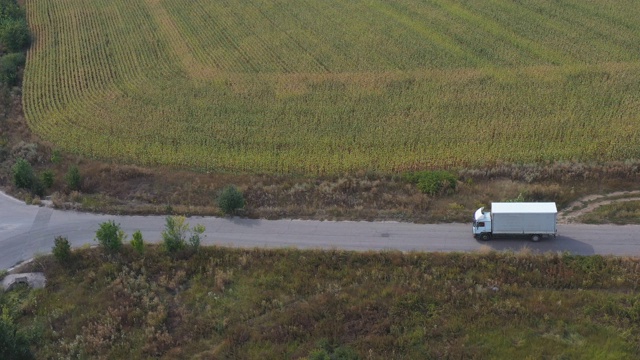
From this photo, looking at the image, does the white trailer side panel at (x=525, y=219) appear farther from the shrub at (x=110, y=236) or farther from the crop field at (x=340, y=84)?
the shrub at (x=110, y=236)

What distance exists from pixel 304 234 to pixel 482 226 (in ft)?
29.2

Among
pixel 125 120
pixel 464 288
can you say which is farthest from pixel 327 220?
pixel 125 120

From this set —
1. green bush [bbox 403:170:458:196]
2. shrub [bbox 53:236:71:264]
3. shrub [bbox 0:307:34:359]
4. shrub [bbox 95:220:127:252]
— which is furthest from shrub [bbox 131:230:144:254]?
green bush [bbox 403:170:458:196]

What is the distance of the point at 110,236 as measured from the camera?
31.9m

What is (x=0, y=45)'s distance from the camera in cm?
5894

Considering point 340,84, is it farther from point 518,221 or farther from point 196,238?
point 518,221

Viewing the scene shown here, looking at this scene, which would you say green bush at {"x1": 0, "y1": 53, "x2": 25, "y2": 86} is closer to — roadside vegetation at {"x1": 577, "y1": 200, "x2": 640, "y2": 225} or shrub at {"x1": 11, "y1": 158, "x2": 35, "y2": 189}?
shrub at {"x1": 11, "y1": 158, "x2": 35, "y2": 189}

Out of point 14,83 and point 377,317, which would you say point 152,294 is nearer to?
point 377,317

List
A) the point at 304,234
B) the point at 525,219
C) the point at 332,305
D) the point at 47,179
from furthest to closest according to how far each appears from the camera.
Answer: the point at 47,179 → the point at 304,234 → the point at 525,219 → the point at 332,305

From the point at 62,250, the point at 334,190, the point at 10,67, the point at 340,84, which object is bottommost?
the point at 62,250

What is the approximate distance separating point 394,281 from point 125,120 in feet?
80.1

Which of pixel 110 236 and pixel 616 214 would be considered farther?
pixel 616 214

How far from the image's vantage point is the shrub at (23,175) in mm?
37719

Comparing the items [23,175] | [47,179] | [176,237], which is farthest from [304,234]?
[23,175]
